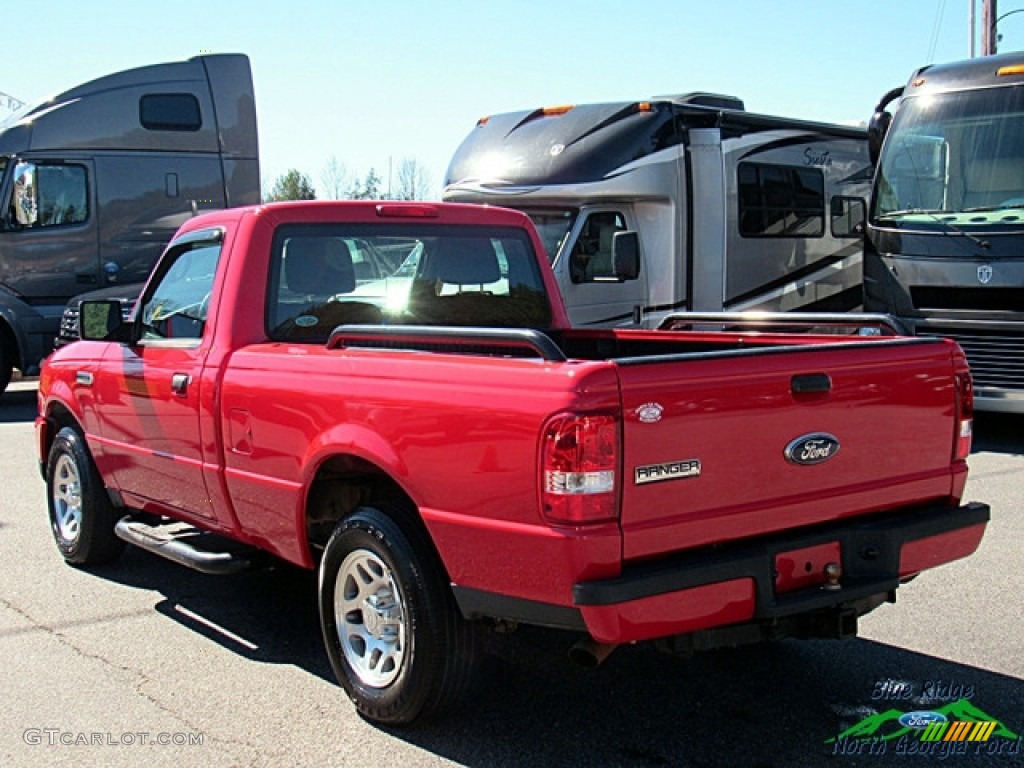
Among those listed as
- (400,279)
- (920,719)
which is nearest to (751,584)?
(920,719)

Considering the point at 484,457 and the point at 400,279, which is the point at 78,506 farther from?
the point at 484,457

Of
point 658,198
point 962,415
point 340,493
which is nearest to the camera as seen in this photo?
point 962,415

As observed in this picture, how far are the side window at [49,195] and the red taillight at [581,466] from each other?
12729 mm

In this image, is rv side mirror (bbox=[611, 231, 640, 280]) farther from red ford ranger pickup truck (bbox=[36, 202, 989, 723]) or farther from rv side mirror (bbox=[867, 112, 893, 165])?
red ford ranger pickup truck (bbox=[36, 202, 989, 723])

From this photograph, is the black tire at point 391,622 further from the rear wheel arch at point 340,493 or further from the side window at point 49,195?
the side window at point 49,195

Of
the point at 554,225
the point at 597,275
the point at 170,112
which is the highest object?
the point at 170,112

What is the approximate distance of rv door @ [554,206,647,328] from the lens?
464 inches

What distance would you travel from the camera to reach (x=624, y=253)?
11.7m

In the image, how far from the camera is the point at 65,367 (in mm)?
6680

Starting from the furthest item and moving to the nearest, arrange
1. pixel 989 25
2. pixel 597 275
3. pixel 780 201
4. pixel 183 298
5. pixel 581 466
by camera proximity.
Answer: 1. pixel 989 25
2. pixel 780 201
3. pixel 597 275
4. pixel 183 298
5. pixel 581 466

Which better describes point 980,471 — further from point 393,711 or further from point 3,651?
point 3,651

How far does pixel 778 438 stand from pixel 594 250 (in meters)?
8.29

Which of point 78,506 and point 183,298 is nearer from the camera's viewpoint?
point 183,298

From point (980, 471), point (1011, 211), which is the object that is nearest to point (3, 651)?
point (980, 471)
